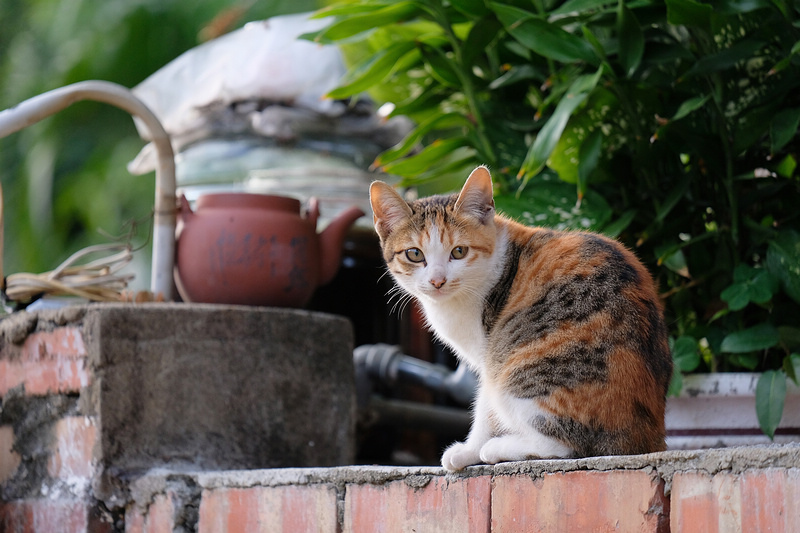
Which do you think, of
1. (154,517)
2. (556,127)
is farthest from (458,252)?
(154,517)

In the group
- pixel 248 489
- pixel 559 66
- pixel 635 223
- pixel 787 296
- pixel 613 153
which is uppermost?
pixel 559 66

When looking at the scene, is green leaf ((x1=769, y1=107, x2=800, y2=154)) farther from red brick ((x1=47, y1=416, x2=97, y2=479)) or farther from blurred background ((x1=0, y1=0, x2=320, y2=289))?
blurred background ((x1=0, y1=0, x2=320, y2=289))

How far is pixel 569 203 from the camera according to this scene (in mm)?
1845

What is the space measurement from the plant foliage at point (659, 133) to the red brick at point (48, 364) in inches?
35.1

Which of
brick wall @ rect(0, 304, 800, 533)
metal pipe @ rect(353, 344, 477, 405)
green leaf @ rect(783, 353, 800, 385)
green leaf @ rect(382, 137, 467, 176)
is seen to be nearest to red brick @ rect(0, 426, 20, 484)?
brick wall @ rect(0, 304, 800, 533)

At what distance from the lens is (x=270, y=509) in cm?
147

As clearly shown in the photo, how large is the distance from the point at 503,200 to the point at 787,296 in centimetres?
65

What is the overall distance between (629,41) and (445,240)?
2.04 ft

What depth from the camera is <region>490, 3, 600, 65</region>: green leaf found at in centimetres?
165

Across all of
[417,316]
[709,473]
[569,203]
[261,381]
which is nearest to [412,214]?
[569,203]

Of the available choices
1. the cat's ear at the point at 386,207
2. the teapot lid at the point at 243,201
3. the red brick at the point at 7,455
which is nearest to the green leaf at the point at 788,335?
the cat's ear at the point at 386,207

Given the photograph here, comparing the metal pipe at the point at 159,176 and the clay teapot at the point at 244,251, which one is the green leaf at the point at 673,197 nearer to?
the clay teapot at the point at 244,251

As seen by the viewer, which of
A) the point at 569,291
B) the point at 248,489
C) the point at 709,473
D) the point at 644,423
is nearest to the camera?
the point at 709,473

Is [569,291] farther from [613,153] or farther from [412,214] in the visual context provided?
[613,153]
